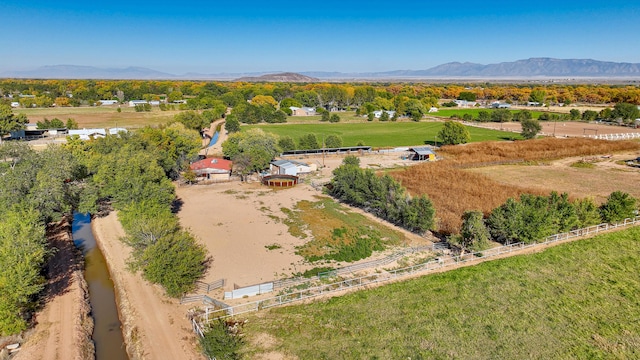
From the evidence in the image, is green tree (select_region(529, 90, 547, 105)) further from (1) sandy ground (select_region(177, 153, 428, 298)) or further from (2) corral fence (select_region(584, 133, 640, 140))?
(1) sandy ground (select_region(177, 153, 428, 298))

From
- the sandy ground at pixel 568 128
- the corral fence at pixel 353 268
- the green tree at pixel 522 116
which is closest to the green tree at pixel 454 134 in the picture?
the sandy ground at pixel 568 128

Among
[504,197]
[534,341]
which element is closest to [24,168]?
[534,341]

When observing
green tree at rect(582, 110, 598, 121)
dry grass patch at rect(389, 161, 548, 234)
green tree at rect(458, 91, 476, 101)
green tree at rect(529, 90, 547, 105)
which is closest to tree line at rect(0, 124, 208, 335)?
dry grass patch at rect(389, 161, 548, 234)

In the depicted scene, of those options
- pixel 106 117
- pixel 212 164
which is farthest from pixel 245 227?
pixel 106 117

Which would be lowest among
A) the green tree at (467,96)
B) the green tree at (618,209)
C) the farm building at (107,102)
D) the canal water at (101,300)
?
the canal water at (101,300)

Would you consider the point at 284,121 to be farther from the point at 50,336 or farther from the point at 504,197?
the point at 50,336

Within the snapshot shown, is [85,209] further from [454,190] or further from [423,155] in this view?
[423,155]

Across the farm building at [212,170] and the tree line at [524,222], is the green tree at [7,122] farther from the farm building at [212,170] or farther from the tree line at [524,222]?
the tree line at [524,222]
